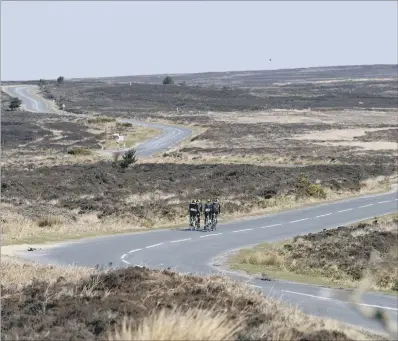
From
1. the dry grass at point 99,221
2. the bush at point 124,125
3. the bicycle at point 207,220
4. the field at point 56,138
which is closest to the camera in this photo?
the dry grass at point 99,221

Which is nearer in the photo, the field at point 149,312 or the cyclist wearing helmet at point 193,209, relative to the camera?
the field at point 149,312

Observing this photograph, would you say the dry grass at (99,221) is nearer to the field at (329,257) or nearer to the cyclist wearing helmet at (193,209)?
the cyclist wearing helmet at (193,209)

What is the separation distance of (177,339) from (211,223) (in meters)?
23.4

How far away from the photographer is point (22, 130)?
104 m

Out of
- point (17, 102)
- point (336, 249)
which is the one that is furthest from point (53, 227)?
point (17, 102)

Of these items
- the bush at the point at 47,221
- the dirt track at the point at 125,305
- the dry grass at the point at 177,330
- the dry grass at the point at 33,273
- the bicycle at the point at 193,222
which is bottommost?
the bicycle at the point at 193,222

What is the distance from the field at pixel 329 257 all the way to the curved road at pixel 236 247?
3.37 feet

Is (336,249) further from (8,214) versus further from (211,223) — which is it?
(8,214)

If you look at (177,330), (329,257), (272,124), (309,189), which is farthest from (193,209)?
(272,124)

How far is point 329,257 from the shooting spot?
2372 cm

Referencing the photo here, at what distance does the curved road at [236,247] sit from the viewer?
51.5ft

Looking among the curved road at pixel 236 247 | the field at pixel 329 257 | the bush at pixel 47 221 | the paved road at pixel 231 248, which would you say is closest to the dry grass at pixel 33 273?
the curved road at pixel 236 247

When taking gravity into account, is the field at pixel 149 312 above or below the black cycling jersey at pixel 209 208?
above

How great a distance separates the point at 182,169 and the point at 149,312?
4854cm
